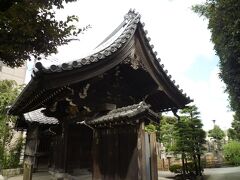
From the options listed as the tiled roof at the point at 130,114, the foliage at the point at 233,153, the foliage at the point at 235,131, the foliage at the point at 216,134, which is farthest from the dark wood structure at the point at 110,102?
the foliage at the point at 216,134

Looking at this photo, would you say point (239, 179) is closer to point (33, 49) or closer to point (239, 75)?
point (239, 75)

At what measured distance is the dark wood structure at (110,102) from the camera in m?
5.45

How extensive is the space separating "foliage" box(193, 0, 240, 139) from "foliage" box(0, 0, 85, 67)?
10614 millimetres

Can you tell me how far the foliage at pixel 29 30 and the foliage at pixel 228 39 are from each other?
10.6 m

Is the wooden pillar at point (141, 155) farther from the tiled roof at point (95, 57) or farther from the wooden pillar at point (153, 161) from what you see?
the tiled roof at point (95, 57)

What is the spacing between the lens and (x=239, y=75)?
13273mm

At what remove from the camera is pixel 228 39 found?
13.4m

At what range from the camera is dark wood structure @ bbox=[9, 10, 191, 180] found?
214 inches

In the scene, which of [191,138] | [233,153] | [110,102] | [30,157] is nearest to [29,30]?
[110,102]

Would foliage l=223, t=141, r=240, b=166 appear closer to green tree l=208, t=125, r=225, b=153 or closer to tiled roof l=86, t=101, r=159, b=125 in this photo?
green tree l=208, t=125, r=225, b=153

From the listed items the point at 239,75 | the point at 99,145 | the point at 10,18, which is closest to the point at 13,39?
the point at 10,18

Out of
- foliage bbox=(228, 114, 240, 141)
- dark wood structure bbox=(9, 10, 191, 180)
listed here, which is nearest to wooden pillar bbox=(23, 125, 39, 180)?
dark wood structure bbox=(9, 10, 191, 180)

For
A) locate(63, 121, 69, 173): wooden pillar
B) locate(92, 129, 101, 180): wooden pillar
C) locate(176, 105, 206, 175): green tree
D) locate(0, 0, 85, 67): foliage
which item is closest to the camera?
locate(0, 0, 85, 67): foliage

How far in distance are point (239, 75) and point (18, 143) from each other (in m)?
19.2
